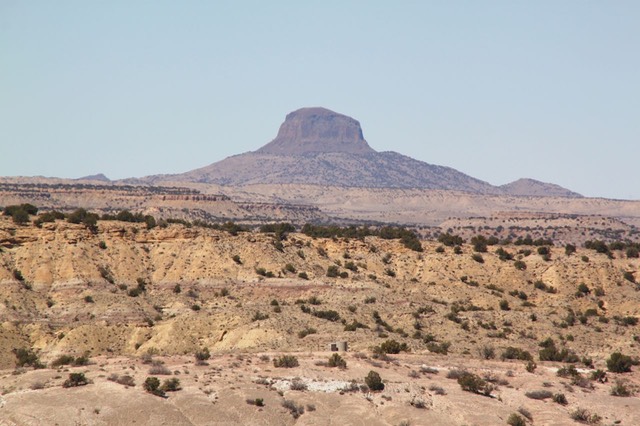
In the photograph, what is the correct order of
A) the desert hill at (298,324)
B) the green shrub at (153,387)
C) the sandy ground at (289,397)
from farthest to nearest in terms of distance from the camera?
the desert hill at (298,324) → the green shrub at (153,387) → the sandy ground at (289,397)

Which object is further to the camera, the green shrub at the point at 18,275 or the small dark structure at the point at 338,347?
the green shrub at the point at 18,275

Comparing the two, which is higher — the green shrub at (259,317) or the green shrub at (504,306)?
the green shrub at (504,306)

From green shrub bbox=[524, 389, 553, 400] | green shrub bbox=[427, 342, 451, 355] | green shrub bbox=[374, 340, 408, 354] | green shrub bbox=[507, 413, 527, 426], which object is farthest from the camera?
green shrub bbox=[427, 342, 451, 355]

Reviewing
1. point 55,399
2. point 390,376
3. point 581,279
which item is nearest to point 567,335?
point 581,279

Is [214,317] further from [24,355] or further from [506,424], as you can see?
[506,424]

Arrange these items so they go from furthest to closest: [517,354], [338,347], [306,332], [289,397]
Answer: [306,332] < [517,354] < [338,347] < [289,397]

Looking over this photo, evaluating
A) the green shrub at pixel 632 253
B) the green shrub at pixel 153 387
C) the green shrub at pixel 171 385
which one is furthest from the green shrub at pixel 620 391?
the green shrub at pixel 632 253

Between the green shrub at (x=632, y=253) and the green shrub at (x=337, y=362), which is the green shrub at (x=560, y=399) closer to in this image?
the green shrub at (x=337, y=362)

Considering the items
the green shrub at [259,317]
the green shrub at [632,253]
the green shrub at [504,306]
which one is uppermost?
the green shrub at [632,253]

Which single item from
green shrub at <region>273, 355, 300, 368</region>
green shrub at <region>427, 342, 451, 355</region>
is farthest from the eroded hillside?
green shrub at <region>273, 355, 300, 368</region>

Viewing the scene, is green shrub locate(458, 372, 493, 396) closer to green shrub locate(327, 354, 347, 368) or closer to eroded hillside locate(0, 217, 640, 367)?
green shrub locate(327, 354, 347, 368)

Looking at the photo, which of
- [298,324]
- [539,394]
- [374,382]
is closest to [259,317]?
[298,324]

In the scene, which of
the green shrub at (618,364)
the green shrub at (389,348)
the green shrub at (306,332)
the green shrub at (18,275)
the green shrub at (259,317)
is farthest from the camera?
the green shrub at (18,275)

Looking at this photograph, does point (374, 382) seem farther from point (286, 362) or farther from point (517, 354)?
point (517, 354)
